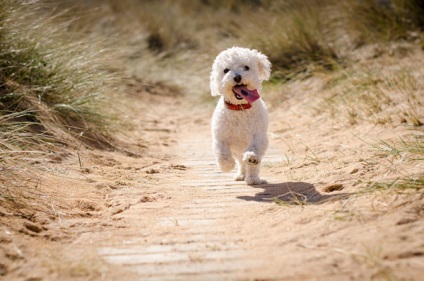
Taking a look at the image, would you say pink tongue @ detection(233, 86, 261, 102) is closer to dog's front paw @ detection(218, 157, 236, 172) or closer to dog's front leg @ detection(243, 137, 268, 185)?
dog's front leg @ detection(243, 137, 268, 185)

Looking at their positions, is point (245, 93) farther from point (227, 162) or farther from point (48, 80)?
point (48, 80)

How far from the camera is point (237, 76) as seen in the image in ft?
16.8

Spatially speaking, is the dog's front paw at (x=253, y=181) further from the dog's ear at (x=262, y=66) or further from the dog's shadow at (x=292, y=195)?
the dog's ear at (x=262, y=66)

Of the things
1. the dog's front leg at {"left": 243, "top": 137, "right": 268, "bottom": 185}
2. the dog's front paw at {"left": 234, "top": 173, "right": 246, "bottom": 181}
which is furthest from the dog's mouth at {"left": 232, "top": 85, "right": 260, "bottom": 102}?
the dog's front paw at {"left": 234, "top": 173, "right": 246, "bottom": 181}

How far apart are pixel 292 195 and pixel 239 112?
3.39 feet

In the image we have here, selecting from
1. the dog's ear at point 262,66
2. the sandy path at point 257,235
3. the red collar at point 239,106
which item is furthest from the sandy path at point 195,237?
the dog's ear at point 262,66

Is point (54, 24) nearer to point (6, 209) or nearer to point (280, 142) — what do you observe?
point (280, 142)

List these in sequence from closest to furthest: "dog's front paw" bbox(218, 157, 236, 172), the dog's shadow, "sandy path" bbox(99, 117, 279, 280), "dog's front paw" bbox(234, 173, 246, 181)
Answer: "sandy path" bbox(99, 117, 279, 280) → the dog's shadow → "dog's front paw" bbox(218, 157, 236, 172) → "dog's front paw" bbox(234, 173, 246, 181)

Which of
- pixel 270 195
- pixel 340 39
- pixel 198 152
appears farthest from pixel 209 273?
pixel 340 39

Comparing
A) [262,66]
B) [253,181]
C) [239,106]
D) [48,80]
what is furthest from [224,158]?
[48,80]

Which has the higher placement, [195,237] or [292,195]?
[195,237]

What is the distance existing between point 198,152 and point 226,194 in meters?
2.31

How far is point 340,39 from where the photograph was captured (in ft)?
35.8

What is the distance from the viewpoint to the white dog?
519cm
